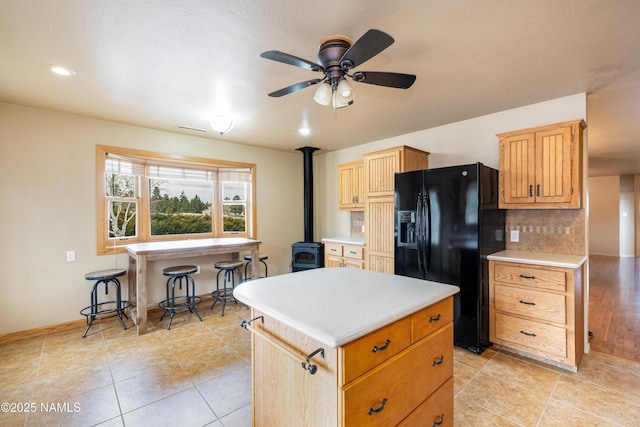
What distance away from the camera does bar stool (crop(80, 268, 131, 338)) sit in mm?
3305

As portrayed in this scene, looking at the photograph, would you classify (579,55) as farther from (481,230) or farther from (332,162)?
(332,162)

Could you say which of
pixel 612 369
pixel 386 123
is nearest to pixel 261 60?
pixel 386 123

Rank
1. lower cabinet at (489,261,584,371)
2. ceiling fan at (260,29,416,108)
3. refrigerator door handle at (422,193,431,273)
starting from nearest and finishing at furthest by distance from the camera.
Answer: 1. ceiling fan at (260,29,416,108)
2. lower cabinet at (489,261,584,371)
3. refrigerator door handle at (422,193,431,273)

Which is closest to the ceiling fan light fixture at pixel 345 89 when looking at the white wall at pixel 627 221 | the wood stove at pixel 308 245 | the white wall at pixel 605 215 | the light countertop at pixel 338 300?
the light countertop at pixel 338 300

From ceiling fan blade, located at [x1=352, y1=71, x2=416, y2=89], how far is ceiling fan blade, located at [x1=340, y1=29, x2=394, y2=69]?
0.39ft

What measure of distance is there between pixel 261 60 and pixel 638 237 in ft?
38.9

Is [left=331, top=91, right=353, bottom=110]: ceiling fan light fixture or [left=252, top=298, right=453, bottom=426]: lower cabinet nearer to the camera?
[left=252, top=298, right=453, bottom=426]: lower cabinet

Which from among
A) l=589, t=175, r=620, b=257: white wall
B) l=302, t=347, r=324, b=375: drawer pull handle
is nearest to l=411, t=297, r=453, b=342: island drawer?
l=302, t=347, r=324, b=375: drawer pull handle

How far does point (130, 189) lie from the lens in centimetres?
405

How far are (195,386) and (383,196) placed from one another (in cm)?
293

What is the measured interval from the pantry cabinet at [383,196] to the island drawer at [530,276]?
1.25 meters

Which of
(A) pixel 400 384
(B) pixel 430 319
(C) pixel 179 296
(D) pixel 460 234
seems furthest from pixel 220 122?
(A) pixel 400 384

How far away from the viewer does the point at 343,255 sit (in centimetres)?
441

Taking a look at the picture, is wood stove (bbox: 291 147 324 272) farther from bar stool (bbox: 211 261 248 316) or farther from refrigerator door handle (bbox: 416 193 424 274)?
refrigerator door handle (bbox: 416 193 424 274)
